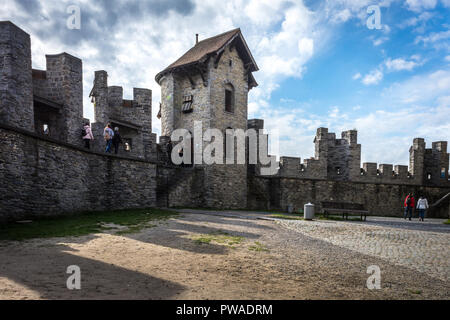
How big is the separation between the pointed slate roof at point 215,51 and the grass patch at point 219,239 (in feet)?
44.7

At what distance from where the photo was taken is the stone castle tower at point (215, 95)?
18562 mm

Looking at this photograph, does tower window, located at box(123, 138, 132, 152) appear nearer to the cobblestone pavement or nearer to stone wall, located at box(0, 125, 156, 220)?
stone wall, located at box(0, 125, 156, 220)

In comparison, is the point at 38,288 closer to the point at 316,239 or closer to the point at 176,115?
the point at 316,239

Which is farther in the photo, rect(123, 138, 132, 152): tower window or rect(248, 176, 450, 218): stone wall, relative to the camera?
rect(248, 176, 450, 218): stone wall

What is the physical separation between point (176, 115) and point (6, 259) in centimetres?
1632

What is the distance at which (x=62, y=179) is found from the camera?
10.5m

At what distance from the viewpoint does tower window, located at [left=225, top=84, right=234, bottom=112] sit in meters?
19.9

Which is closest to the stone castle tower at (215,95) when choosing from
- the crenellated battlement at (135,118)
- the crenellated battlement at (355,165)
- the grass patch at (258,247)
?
the crenellated battlement at (135,118)

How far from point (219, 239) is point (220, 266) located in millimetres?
2463

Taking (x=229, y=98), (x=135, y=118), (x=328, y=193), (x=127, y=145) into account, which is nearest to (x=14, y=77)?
(x=135, y=118)

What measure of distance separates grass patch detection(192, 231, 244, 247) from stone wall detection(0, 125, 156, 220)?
577 cm

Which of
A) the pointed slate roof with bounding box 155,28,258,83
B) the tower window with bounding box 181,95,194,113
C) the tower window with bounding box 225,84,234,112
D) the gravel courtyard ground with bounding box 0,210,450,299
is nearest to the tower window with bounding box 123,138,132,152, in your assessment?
the tower window with bounding box 181,95,194,113

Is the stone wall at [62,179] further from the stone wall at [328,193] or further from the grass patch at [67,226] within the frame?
the stone wall at [328,193]
